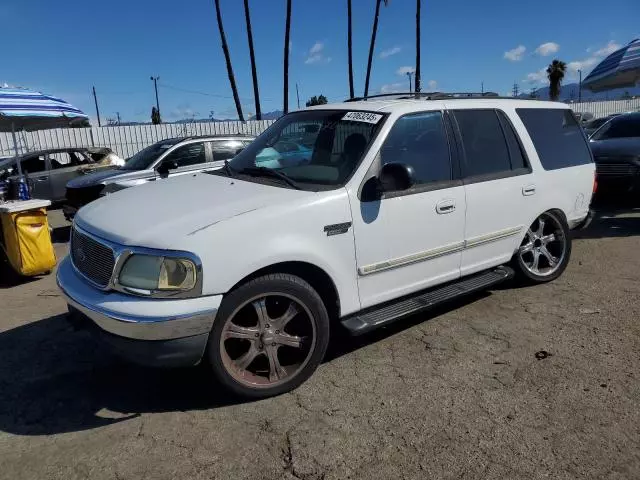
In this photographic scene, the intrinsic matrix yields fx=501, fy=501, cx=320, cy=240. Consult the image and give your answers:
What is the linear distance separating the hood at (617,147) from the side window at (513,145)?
4.87 m

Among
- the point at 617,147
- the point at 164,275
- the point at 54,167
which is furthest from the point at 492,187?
the point at 54,167

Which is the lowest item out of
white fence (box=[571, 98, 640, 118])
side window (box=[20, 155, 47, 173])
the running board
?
the running board

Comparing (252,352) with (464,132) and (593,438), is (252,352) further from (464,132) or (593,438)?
(464,132)

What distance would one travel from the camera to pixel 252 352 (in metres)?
3.08

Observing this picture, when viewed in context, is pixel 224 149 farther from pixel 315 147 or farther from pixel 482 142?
pixel 482 142

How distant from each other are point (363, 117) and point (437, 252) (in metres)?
1.16

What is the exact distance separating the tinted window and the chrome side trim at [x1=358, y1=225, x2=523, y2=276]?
0.83 metres

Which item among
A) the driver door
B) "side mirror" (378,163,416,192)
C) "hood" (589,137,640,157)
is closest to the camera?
"side mirror" (378,163,416,192)

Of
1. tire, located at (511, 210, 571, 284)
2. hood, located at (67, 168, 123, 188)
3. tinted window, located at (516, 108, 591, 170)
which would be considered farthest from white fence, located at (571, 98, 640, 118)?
hood, located at (67, 168, 123, 188)

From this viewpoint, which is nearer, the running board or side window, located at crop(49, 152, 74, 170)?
the running board

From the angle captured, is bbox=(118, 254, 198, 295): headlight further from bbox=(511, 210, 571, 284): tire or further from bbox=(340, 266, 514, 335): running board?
bbox=(511, 210, 571, 284): tire

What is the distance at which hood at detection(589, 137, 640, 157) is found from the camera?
26.9ft

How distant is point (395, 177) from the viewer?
3.32m

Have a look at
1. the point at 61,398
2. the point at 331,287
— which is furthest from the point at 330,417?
the point at 61,398
